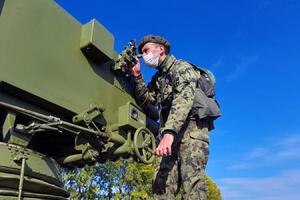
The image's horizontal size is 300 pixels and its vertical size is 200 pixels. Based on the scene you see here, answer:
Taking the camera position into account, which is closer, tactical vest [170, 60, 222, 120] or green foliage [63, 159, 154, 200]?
tactical vest [170, 60, 222, 120]

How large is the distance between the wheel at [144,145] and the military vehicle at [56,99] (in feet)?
0.04

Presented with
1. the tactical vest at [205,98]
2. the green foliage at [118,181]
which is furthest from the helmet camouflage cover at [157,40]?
the green foliage at [118,181]

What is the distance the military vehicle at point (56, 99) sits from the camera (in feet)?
7.29

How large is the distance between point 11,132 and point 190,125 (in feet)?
5.99

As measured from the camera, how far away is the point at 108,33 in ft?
11.6

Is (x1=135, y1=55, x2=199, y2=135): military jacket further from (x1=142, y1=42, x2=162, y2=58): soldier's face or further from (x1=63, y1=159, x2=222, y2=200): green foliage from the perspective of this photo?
(x1=63, y1=159, x2=222, y2=200): green foliage

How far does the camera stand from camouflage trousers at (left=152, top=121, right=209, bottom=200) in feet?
8.86

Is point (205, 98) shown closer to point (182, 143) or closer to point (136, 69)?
point (182, 143)

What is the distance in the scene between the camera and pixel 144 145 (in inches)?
136

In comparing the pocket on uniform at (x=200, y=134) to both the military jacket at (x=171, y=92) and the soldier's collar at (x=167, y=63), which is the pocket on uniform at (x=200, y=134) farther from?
the soldier's collar at (x=167, y=63)

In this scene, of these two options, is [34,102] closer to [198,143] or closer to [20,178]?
[20,178]

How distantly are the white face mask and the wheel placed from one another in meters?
0.86

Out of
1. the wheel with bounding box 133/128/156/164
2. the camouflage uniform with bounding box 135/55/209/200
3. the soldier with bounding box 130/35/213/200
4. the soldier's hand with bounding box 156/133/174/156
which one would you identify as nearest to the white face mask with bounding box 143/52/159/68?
the soldier with bounding box 130/35/213/200

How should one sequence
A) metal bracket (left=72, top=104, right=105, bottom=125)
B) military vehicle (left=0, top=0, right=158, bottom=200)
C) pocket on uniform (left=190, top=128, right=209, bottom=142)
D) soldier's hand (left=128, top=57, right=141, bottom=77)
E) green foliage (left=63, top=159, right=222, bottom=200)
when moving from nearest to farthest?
military vehicle (left=0, top=0, right=158, bottom=200), metal bracket (left=72, top=104, right=105, bottom=125), pocket on uniform (left=190, top=128, right=209, bottom=142), soldier's hand (left=128, top=57, right=141, bottom=77), green foliage (left=63, top=159, right=222, bottom=200)
